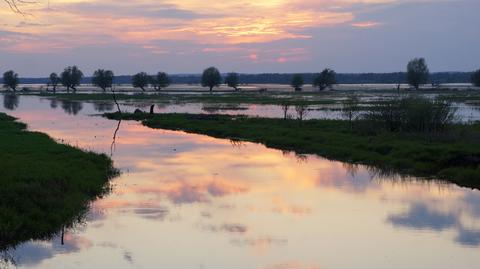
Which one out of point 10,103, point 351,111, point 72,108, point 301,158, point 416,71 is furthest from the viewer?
point 416,71

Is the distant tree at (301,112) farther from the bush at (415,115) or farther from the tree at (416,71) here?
the tree at (416,71)

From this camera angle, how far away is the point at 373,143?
97.3ft

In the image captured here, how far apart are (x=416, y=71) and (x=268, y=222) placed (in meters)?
131

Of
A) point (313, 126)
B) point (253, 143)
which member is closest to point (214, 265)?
point (253, 143)

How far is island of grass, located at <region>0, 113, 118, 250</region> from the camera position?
1384 centimetres

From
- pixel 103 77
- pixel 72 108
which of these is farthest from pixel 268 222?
pixel 103 77

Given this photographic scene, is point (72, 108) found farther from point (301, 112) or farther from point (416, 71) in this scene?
point (416, 71)

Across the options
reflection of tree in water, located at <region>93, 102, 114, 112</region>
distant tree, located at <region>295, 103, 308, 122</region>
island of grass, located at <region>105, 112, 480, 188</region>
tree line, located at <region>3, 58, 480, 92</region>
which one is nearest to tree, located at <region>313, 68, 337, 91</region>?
tree line, located at <region>3, 58, 480, 92</region>

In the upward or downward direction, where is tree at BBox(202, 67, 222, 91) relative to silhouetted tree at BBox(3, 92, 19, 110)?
upward

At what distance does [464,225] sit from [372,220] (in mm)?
2434

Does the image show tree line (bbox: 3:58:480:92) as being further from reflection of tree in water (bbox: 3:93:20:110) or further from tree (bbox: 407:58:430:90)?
reflection of tree in water (bbox: 3:93:20:110)

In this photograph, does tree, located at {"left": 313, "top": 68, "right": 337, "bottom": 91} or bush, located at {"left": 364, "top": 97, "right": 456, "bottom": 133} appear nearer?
bush, located at {"left": 364, "top": 97, "right": 456, "bottom": 133}

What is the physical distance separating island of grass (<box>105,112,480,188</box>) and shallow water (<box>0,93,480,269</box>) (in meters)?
1.46

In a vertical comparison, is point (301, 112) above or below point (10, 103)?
above
